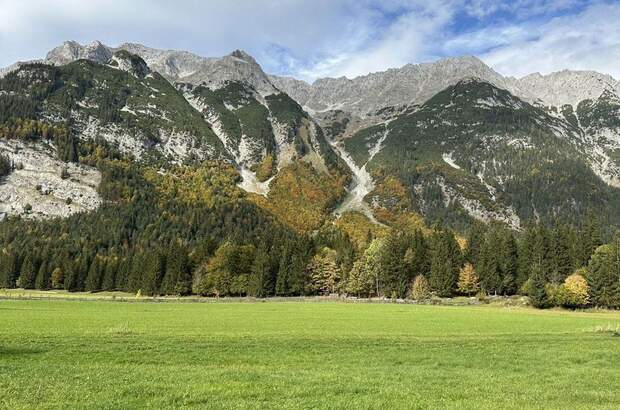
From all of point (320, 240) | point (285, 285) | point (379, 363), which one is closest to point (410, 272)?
point (285, 285)

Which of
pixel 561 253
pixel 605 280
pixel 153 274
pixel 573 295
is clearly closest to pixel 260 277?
pixel 153 274

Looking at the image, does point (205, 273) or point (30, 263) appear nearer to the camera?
point (205, 273)

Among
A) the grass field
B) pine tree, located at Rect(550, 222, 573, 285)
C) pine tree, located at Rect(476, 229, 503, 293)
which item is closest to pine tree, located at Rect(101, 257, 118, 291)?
pine tree, located at Rect(476, 229, 503, 293)

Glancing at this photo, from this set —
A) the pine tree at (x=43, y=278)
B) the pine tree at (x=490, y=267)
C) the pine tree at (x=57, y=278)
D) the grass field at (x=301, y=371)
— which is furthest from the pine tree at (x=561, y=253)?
the pine tree at (x=43, y=278)

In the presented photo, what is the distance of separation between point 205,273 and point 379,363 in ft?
408

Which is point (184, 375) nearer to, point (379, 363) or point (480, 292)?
point (379, 363)

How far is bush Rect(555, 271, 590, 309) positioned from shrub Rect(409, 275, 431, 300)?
107 feet

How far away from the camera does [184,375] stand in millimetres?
21562

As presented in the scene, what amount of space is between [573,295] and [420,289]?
3633cm

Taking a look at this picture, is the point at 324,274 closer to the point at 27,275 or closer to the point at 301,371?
the point at 27,275

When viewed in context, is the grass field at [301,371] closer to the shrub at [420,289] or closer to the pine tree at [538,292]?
the pine tree at [538,292]

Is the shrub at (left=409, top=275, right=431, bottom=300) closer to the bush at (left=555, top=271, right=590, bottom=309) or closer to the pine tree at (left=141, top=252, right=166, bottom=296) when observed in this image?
the bush at (left=555, top=271, right=590, bottom=309)

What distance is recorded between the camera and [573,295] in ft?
338

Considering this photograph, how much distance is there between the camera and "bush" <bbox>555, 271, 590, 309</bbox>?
103 meters
